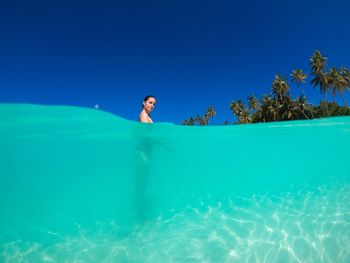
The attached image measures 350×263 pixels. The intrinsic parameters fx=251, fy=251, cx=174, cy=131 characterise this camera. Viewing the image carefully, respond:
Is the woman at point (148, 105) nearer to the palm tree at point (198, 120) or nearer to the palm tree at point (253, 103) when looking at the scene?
the palm tree at point (253, 103)

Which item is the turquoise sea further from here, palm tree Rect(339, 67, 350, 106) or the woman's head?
palm tree Rect(339, 67, 350, 106)

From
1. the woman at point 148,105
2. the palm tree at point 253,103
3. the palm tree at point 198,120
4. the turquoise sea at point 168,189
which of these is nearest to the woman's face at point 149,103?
the woman at point 148,105

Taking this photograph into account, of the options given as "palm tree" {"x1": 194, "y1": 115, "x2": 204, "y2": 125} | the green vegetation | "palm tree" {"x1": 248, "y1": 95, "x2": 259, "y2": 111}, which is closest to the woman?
the green vegetation

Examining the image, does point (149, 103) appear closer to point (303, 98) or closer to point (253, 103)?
point (303, 98)

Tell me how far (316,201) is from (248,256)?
380 centimetres

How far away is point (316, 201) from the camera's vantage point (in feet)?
26.2

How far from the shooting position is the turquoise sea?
19.5ft

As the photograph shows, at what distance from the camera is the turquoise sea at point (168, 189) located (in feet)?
19.5

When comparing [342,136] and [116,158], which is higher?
[342,136]

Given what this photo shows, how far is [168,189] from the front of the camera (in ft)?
37.4

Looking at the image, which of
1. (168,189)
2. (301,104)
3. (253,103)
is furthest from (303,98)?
(168,189)

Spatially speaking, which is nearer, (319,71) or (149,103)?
(149,103)

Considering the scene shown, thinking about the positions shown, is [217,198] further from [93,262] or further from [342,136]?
[342,136]

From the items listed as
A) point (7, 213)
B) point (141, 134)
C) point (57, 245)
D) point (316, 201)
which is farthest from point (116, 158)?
point (316, 201)
